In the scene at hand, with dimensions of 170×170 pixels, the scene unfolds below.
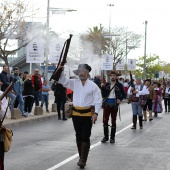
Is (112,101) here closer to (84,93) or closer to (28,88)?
(84,93)

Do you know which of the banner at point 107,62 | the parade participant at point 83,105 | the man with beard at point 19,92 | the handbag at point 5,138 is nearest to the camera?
the handbag at point 5,138

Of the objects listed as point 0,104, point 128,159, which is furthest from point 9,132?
point 128,159

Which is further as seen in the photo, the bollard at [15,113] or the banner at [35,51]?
the banner at [35,51]

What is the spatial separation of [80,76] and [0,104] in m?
2.93

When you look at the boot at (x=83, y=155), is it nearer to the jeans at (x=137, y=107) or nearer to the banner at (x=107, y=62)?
the jeans at (x=137, y=107)

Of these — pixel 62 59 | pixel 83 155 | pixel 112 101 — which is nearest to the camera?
pixel 62 59

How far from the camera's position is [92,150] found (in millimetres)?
11703

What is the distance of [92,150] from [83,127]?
230 cm

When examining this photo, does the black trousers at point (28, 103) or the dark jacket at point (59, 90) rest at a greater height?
the dark jacket at point (59, 90)

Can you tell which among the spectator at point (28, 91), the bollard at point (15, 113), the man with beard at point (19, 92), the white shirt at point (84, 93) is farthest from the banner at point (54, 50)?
the white shirt at point (84, 93)

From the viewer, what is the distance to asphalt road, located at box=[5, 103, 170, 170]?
974 cm

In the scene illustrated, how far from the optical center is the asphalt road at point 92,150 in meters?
9.74

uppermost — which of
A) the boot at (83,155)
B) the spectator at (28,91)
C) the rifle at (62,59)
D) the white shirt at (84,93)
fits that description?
the rifle at (62,59)

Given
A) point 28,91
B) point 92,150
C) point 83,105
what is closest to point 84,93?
point 83,105
